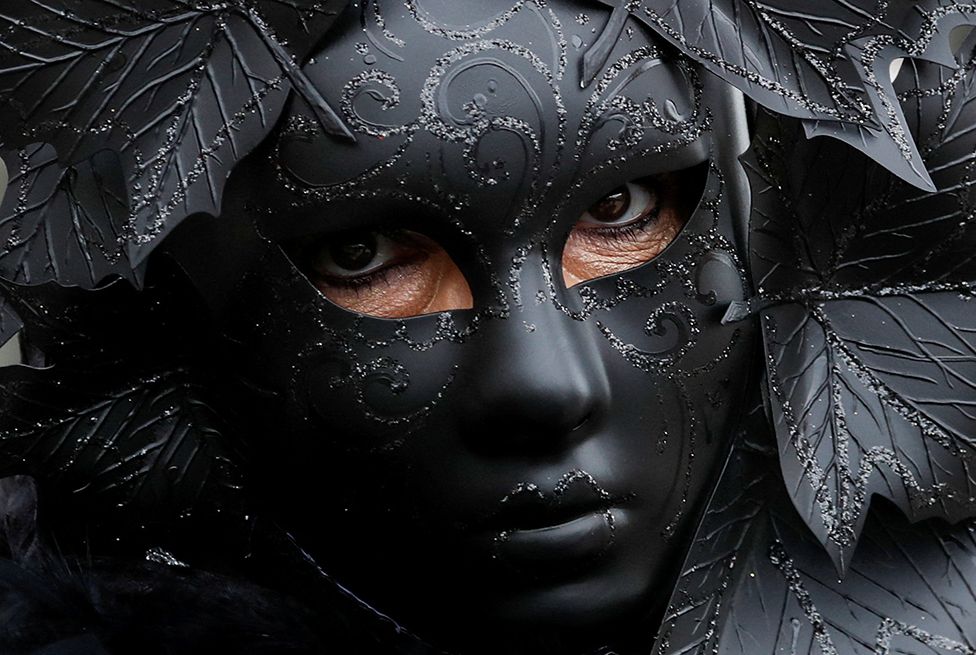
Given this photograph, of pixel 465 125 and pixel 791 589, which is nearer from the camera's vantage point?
pixel 465 125

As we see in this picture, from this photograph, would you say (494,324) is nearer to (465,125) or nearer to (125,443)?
(465,125)

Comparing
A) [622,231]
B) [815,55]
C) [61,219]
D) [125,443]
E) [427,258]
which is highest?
[815,55]

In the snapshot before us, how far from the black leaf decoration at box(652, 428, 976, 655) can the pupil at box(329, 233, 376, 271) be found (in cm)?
41

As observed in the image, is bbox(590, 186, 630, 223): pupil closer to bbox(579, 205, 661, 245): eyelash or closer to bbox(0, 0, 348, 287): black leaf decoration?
bbox(579, 205, 661, 245): eyelash

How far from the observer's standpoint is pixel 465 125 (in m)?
1.36

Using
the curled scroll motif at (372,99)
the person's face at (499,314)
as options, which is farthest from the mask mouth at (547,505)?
the curled scroll motif at (372,99)

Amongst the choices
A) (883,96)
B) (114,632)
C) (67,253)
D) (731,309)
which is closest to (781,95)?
(883,96)

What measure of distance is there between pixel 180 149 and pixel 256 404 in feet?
0.86

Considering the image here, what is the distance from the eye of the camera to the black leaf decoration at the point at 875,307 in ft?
4.82

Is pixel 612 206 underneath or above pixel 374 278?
above

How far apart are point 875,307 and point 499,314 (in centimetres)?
39

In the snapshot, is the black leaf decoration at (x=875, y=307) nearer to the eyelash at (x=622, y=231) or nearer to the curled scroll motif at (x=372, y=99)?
the eyelash at (x=622, y=231)

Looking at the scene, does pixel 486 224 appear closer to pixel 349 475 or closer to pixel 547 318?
pixel 547 318

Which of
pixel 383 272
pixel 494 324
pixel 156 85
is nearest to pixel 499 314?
pixel 494 324
